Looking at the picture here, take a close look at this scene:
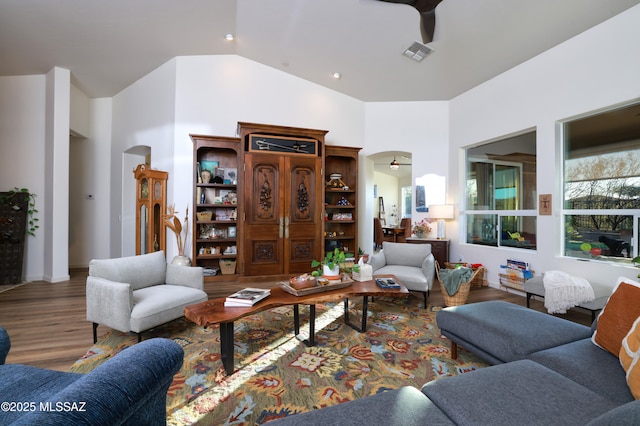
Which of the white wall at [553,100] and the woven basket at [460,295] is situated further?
the woven basket at [460,295]

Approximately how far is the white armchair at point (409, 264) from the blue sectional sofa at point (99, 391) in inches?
115

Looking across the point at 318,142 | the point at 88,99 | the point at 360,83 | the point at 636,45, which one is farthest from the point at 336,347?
the point at 88,99

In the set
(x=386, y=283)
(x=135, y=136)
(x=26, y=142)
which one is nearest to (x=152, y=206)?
(x=135, y=136)

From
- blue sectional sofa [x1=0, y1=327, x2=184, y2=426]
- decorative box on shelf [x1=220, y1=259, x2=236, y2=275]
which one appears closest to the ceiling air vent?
decorative box on shelf [x1=220, y1=259, x2=236, y2=275]

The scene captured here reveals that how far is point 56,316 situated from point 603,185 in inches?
253

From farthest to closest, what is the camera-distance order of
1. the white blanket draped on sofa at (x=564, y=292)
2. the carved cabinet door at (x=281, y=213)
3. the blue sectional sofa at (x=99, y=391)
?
the carved cabinet door at (x=281, y=213)
the white blanket draped on sofa at (x=564, y=292)
the blue sectional sofa at (x=99, y=391)

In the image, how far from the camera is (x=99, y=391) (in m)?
0.75

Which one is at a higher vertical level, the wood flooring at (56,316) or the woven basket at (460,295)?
the woven basket at (460,295)

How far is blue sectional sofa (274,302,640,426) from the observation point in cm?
107

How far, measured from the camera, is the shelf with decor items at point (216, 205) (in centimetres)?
494

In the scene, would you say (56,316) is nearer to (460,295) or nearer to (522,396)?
(522,396)

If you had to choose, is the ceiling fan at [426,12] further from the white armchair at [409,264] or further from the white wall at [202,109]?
the white wall at [202,109]

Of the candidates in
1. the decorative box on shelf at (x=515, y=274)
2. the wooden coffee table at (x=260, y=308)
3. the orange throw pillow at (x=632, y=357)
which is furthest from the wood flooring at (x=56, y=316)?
the orange throw pillow at (x=632, y=357)

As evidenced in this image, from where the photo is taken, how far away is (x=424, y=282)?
136 inches
